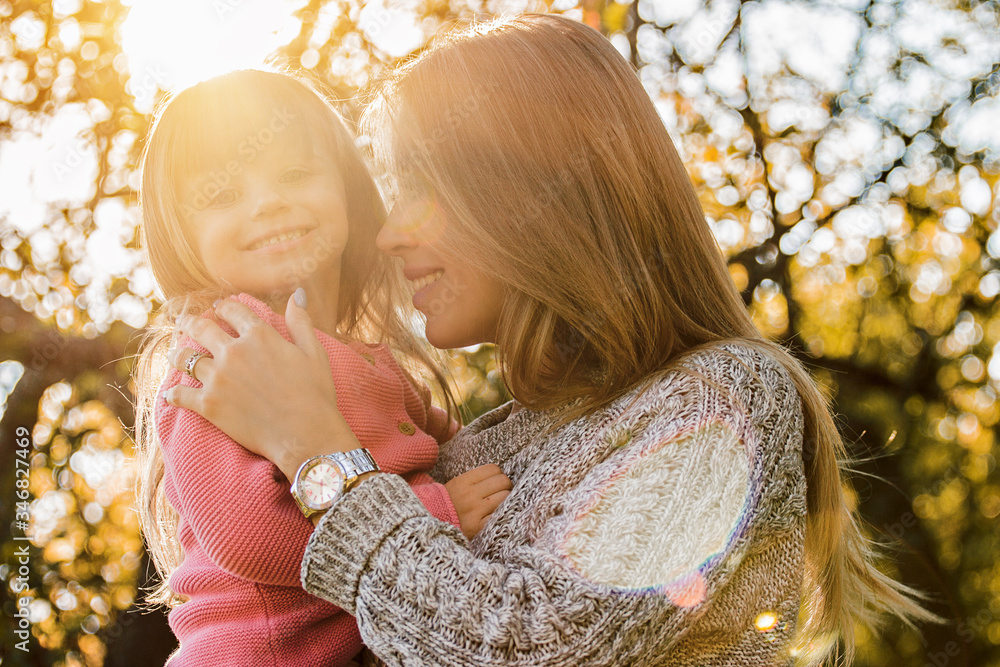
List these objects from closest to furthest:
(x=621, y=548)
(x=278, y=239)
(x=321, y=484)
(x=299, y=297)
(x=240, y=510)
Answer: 1. (x=621, y=548)
2. (x=321, y=484)
3. (x=240, y=510)
4. (x=299, y=297)
5. (x=278, y=239)

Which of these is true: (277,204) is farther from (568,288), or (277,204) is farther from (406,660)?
(406,660)

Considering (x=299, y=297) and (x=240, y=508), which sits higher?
(x=299, y=297)

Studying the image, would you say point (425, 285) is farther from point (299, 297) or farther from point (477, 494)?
point (477, 494)

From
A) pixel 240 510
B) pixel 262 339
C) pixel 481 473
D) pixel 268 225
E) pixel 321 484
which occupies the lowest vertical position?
pixel 481 473

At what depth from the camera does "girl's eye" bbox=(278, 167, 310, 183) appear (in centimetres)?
215

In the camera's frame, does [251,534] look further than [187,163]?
No

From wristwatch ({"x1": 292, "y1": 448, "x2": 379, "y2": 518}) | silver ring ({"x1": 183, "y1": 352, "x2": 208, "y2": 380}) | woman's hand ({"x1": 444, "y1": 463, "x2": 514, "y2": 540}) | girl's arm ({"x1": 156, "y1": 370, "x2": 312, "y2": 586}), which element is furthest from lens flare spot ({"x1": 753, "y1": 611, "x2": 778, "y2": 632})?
silver ring ({"x1": 183, "y1": 352, "x2": 208, "y2": 380})

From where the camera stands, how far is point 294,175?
218 cm

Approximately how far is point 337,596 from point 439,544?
0.23 metres

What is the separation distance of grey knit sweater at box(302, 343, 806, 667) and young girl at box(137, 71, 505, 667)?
0.24 meters

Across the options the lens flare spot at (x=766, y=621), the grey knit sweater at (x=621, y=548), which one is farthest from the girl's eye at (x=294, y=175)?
the lens flare spot at (x=766, y=621)

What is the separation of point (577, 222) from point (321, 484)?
2.73ft

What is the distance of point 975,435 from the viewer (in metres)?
8.06


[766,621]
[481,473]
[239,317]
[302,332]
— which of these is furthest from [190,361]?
[766,621]
